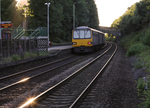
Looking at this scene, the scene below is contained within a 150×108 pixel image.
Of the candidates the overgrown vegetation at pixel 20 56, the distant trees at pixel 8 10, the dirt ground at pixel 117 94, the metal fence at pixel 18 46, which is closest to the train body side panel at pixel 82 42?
the metal fence at pixel 18 46

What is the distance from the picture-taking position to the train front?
77.0 ft

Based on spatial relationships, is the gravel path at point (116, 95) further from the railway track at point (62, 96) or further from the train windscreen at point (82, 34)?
the train windscreen at point (82, 34)

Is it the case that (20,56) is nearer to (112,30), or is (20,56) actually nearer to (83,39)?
(83,39)

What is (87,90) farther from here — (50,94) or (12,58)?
(12,58)

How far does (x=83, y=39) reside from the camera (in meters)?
23.7

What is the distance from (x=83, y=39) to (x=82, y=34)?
0.61 meters

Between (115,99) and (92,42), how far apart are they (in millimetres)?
17025

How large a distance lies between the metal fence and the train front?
402cm

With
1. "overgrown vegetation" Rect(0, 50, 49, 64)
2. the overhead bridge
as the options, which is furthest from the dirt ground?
the overhead bridge

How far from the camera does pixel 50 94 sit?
7371mm

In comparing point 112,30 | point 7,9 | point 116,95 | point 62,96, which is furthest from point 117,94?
point 112,30

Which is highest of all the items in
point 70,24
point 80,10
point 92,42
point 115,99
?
point 80,10

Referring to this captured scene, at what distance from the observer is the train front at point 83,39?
23.5 m

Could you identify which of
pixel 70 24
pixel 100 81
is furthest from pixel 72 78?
pixel 70 24
